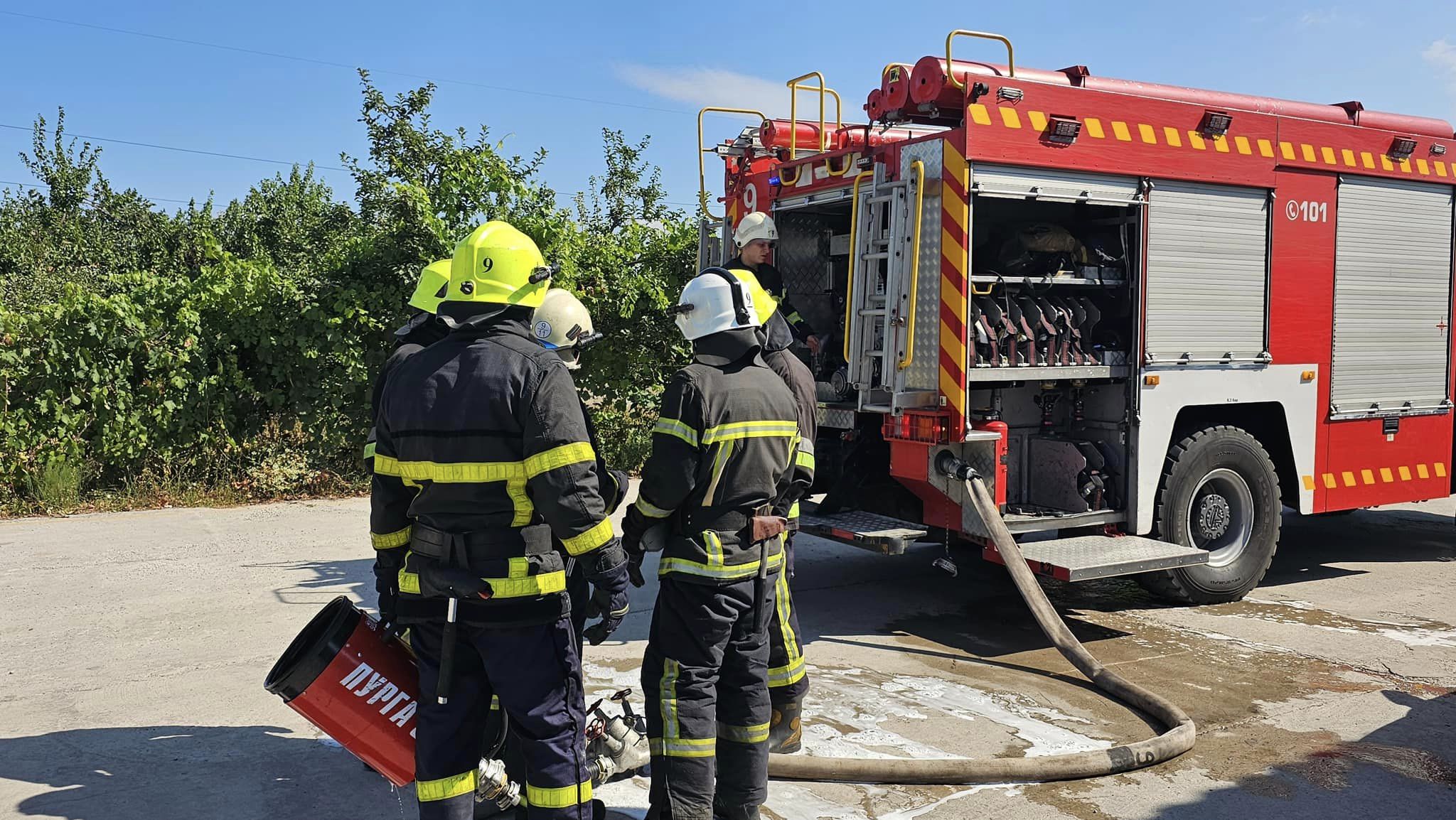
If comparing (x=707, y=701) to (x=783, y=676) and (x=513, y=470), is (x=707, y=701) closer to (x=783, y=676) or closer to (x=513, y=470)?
(x=783, y=676)

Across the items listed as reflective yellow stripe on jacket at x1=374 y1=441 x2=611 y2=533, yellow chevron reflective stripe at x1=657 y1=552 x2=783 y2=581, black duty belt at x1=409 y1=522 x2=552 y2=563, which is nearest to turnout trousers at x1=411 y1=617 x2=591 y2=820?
black duty belt at x1=409 y1=522 x2=552 y2=563

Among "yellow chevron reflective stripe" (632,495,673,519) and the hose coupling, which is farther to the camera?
the hose coupling

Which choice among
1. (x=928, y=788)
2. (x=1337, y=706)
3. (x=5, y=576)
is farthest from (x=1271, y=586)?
(x=5, y=576)

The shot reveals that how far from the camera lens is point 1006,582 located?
765 cm

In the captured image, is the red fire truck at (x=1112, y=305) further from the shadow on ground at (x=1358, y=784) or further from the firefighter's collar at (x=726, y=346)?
the firefighter's collar at (x=726, y=346)

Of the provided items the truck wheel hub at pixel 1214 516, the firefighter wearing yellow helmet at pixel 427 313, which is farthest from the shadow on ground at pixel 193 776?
the truck wheel hub at pixel 1214 516

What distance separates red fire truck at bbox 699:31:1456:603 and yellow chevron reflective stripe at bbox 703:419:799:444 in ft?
7.75

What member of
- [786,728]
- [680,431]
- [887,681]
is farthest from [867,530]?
[680,431]

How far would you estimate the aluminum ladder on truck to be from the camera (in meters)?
6.04

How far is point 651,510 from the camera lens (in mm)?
3695

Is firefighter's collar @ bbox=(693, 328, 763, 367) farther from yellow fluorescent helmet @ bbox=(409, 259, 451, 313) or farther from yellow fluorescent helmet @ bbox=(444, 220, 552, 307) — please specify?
yellow fluorescent helmet @ bbox=(409, 259, 451, 313)

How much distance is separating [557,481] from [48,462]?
8.09 m

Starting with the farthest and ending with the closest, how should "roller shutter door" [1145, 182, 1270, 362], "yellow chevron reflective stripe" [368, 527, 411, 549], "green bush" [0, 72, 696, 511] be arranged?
"green bush" [0, 72, 696, 511] → "roller shutter door" [1145, 182, 1270, 362] → "yellow chevron reflective stripe" [368, 527, 411, 549]

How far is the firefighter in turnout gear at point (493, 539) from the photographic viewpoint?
3.12 m
